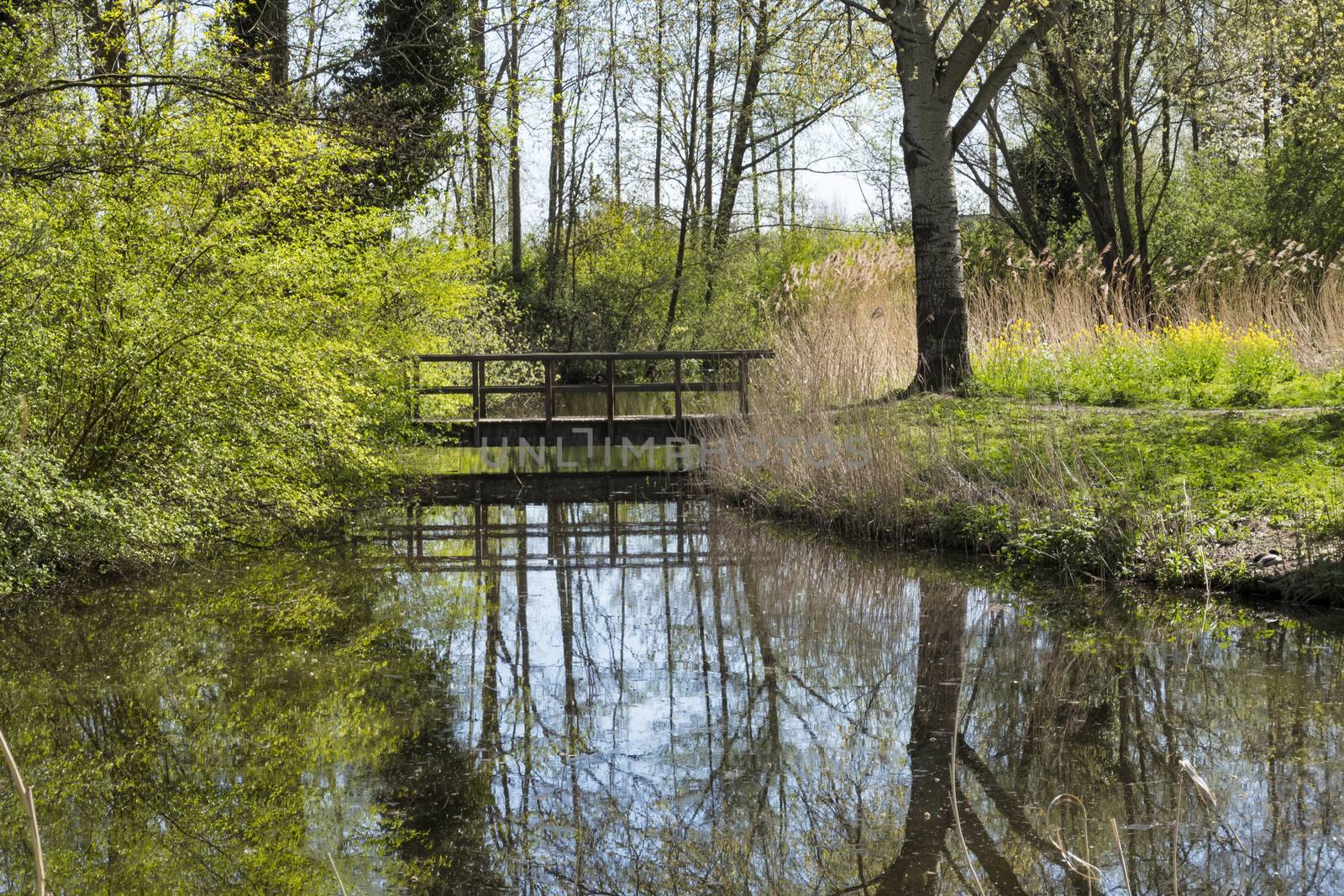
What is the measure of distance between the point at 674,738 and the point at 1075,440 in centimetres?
495

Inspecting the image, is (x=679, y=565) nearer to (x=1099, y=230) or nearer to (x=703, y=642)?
(x=703, y=642)

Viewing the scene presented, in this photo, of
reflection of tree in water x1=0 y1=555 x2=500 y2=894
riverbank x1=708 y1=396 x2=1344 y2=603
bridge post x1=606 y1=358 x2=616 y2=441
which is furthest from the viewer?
bridge post x1=606 y1=358 x2=616 y2=441

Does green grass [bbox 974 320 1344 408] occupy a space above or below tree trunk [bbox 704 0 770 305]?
below

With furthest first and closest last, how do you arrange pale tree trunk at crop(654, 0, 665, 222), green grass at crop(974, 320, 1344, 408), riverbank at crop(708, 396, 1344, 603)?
pale tree trunk at crop(654, 0, 665, 222), green grass at crop(974, 320, 1344, 408), riverbank at crop(708, 396, 1344, 603)

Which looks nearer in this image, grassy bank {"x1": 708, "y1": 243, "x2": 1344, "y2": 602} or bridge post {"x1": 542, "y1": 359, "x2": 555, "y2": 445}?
grassy bank {"x1": 708, "y1": 243, "x2": 1344, "y2": 602}

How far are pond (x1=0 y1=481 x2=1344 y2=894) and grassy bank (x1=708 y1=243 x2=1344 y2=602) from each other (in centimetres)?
52

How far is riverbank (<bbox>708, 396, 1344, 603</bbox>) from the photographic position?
6.87 metres

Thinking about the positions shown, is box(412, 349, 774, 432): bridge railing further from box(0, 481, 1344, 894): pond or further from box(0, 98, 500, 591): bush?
box(0, 481, 1344, 894): pond

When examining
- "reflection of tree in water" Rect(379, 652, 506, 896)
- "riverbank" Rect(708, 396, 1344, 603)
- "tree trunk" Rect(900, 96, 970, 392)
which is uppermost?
"tree trunk" Rect(900, 96, 970, 392)

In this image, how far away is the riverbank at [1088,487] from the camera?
687 cm

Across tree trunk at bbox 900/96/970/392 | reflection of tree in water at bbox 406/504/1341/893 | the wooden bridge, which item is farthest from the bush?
tree trunk at bbox 900/96/970/392

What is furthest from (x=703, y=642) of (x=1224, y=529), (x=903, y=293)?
(x=903, y=293)

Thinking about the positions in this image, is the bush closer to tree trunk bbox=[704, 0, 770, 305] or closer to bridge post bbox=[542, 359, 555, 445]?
bridge post bbox=[542, 359, 555, 445]

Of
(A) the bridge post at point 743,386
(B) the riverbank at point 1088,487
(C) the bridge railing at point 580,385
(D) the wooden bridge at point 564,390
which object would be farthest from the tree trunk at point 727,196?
(B) the riverbank at point 1088,487
